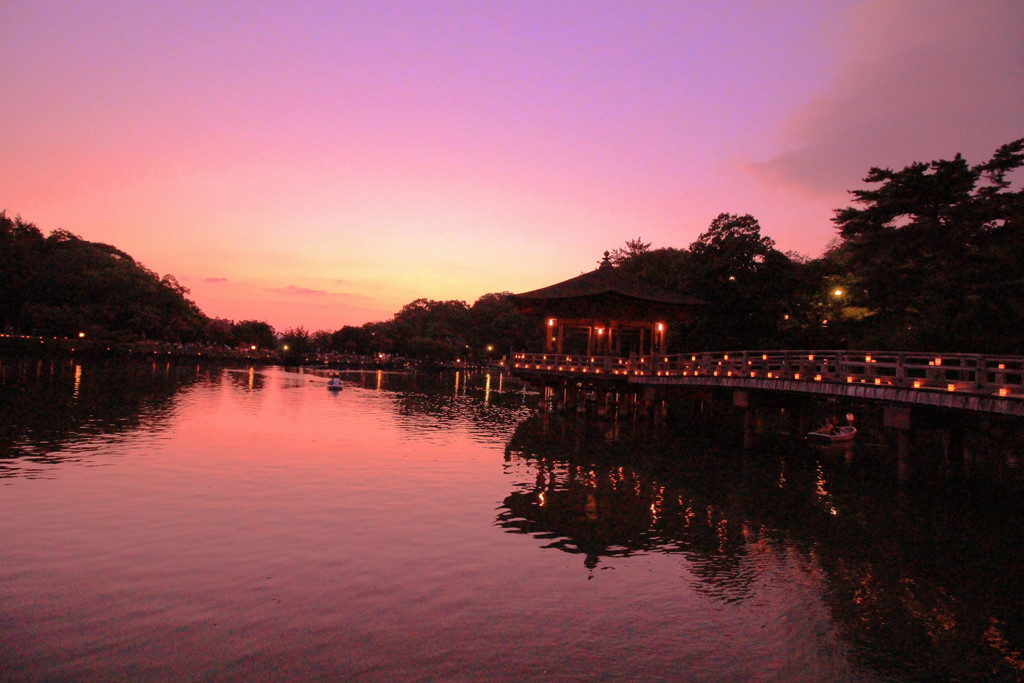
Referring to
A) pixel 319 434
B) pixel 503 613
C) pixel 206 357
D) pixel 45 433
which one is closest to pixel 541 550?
pixel 503 613

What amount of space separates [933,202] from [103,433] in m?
35.1

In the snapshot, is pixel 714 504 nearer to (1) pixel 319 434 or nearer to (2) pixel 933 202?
(1) pixel 319 434

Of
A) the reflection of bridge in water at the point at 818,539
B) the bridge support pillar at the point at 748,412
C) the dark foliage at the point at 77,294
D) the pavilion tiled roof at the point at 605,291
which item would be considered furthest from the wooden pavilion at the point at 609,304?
the dark foliage at the point at 77,294

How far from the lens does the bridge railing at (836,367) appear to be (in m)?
17.1

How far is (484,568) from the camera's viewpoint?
12.0m

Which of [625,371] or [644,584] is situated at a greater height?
[625,371]

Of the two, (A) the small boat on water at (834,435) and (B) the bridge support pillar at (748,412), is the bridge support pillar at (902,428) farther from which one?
(A) the small boat on water at (834,435)

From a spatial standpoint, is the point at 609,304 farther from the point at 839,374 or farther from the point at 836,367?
the point at 839,374

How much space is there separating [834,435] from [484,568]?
2339 centimetres

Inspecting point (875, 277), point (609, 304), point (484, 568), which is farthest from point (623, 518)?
point (609, 304)

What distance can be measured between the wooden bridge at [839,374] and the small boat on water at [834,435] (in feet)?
8.96

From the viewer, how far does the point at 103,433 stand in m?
25.7

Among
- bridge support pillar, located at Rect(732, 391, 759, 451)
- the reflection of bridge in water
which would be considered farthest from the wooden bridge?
the reflection of bridge in water

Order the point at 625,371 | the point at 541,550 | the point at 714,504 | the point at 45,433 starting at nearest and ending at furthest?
the point at 541,550, the point at 714,504, the point at 45,433, the point at 625,371
